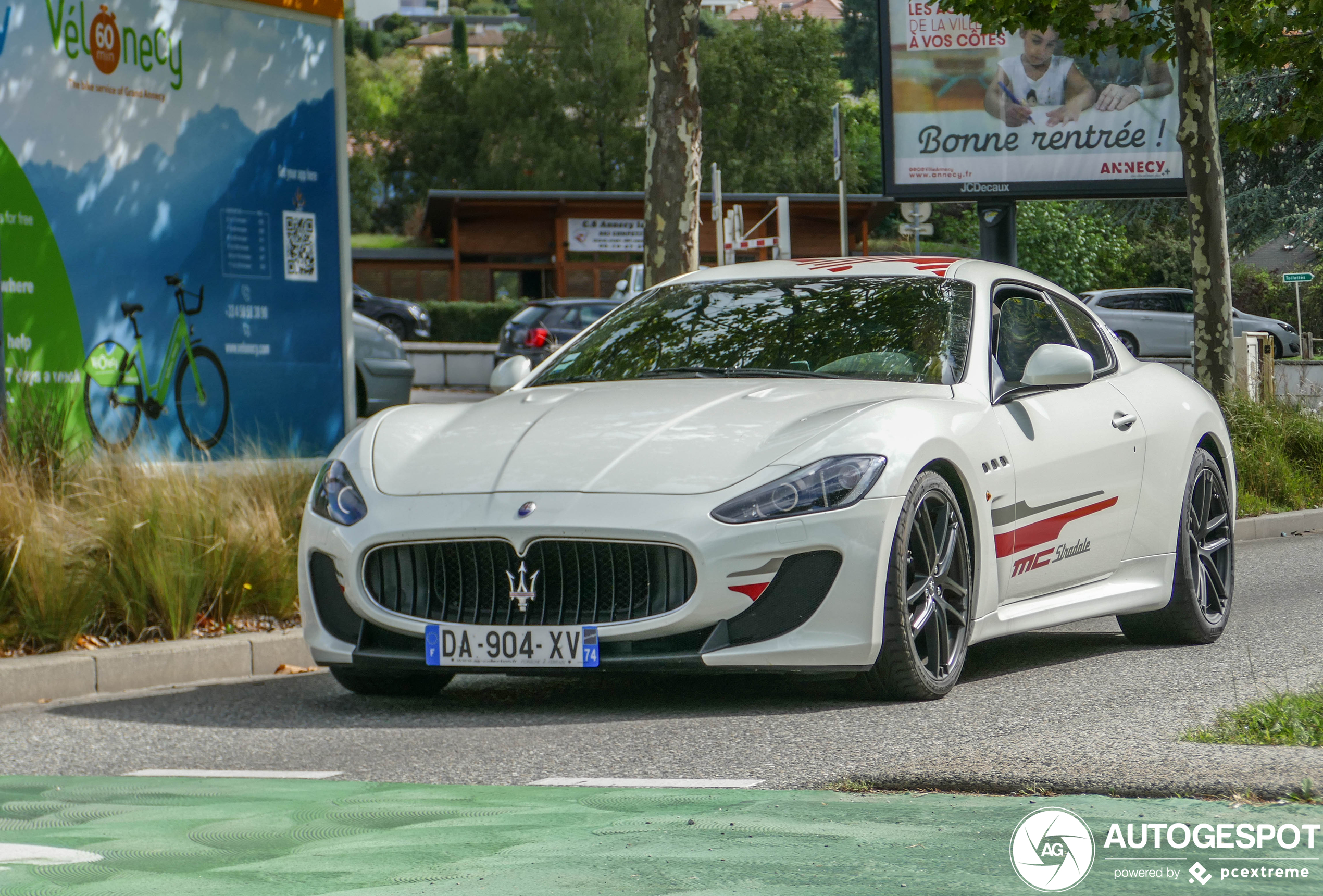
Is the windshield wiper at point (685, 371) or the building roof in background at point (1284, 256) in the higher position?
the building roof in background at point (1284, 256)

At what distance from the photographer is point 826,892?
3.10 m

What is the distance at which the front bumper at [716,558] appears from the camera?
17.1 feet

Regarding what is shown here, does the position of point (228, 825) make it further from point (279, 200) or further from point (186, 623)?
point (279, 200)

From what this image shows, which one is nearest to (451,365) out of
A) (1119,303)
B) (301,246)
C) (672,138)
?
(1119,303)

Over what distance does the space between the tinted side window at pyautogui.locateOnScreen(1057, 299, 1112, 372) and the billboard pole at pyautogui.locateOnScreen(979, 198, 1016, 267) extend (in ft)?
44.4

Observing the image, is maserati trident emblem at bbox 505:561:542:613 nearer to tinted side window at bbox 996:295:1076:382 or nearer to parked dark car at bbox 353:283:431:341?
tinted side window at bbox 996:295:1076:382

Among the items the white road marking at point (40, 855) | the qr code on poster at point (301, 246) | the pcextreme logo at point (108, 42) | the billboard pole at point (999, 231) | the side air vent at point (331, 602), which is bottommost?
the white road marking at point (40, 855)

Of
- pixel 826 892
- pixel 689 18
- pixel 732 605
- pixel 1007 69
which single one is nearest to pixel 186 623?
pixel 732 605

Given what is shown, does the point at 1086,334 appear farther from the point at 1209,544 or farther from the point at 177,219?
the point at 177,219

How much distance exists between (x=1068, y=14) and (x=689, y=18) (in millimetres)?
4858

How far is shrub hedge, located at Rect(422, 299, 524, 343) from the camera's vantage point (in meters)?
50.6

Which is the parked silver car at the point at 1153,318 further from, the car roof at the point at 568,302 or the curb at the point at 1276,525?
the curb at the point at 1276,525

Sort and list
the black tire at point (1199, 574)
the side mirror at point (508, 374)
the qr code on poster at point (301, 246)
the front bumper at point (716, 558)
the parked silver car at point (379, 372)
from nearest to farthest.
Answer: the front bumper at point (716, 558)
the side mirror at point (508, 374)
the black tire at point (1199, 574)
the qr code on poster at point (301, 246)
the parked silver car at point (379, 372)

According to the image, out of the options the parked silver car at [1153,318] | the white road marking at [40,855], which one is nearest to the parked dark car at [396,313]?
the parked silver car at [1153,318]
